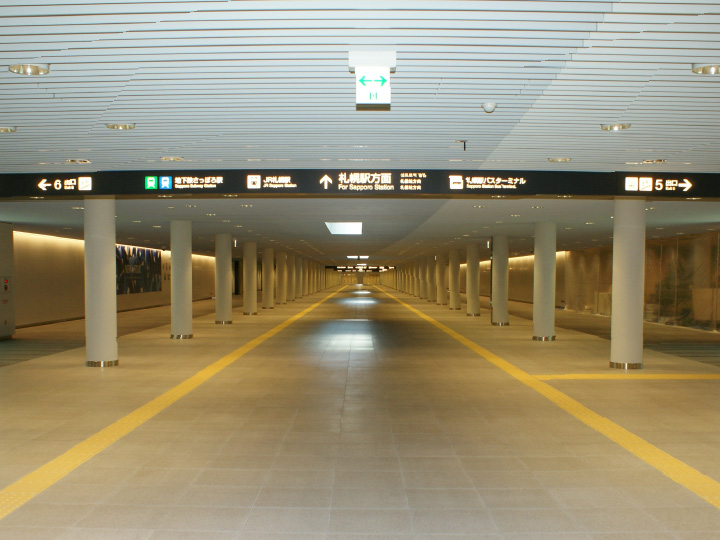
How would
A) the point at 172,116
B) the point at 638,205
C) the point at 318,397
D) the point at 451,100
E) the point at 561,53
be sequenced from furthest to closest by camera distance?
the point at 638,205, the point at 318,397, the point at 172,116, the point at 451,100, the point at 561,53

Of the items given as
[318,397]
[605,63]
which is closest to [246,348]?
[318,397]

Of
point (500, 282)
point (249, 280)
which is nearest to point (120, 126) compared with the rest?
point (500, 282)

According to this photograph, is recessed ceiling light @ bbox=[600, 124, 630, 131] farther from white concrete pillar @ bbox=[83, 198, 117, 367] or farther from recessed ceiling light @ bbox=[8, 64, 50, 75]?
white concrete pillar @ bbox=[83, 198, 117, 367]

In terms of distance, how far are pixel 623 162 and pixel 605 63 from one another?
211 inches

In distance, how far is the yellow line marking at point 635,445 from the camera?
6.09 metres

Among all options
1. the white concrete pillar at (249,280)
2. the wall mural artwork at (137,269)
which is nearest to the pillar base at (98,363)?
the white concrete pillar at (249,280)

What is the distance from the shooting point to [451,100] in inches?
274

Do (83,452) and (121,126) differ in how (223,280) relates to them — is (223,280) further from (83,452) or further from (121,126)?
(83,452)

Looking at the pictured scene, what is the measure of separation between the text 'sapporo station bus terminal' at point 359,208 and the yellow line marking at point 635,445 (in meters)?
0.05

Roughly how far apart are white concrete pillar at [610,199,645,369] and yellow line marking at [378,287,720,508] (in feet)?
8.27

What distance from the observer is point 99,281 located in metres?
13.5

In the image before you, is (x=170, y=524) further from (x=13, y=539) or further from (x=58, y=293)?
(x=58, y=293)

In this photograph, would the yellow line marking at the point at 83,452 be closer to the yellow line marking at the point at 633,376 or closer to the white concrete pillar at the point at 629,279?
the yellow line marking at the point at 633,376

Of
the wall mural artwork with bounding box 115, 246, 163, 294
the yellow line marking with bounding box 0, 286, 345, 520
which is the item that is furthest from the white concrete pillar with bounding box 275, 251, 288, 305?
the yellow line marking with bounding box 0, 286, 345, 520
